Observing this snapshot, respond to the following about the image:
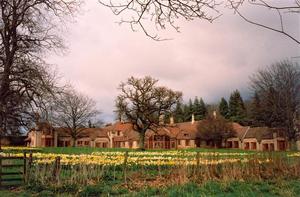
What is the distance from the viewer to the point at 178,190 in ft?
43.0

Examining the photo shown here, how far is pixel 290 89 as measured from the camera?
61.6 meters

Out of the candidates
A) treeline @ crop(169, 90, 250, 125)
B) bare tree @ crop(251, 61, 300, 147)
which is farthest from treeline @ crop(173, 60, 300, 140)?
treeline @ crop(169, 90, 250, 125)

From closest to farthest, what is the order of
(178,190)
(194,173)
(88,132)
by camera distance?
(178,190) → (194,173) → (88,132)

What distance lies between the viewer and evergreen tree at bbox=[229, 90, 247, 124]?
356 feet

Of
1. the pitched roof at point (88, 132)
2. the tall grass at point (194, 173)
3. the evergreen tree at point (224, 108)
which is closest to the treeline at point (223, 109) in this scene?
the evergreen tree at point (224, 108)

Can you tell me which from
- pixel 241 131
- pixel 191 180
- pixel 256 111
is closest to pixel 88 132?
pixel 241 131

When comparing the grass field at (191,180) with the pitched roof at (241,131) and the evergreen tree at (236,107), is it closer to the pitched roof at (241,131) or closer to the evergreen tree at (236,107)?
the pitched roof at (241,131)

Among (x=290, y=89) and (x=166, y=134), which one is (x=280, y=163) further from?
(x=166, y=134)

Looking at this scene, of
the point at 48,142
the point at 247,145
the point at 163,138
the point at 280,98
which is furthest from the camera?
the point at 48,142

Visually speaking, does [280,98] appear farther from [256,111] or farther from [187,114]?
[187,114]

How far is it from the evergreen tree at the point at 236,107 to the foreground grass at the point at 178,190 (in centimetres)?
9444

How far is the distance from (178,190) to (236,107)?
330ft

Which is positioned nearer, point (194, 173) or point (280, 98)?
point (194, 173)

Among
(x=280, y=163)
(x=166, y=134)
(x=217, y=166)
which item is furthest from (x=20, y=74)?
(x=166, y=134)
